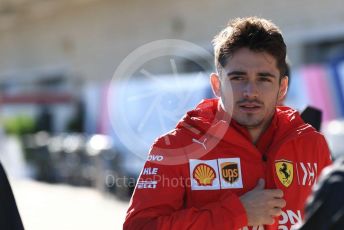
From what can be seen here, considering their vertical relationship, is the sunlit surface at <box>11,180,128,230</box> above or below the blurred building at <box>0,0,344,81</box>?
below

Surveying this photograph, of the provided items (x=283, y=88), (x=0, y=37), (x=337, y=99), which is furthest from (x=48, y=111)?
(x=283, y=88)

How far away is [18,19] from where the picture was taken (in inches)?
1284

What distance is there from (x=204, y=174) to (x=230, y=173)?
0.10 m

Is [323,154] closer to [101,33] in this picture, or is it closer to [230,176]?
[230,176]

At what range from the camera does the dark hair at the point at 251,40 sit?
8.91 ft

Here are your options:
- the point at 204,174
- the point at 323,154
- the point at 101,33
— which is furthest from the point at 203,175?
the point at 101,33

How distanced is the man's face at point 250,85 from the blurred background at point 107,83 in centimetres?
207

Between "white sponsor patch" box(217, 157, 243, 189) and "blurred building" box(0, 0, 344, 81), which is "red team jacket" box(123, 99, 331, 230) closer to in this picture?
"white sponsor patch" box(217, 157, 243, 189)

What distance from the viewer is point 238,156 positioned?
272 centimetres

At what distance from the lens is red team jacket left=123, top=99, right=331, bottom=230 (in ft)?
8.34

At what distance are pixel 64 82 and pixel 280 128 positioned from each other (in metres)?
27.3

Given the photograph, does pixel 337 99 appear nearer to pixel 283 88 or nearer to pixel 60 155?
pixel 60 155

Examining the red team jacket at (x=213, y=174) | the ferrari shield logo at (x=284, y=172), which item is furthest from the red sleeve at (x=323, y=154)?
the ferrari shield logo at (x=284, y=172)

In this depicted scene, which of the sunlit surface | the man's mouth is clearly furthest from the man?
the sunlit surface
